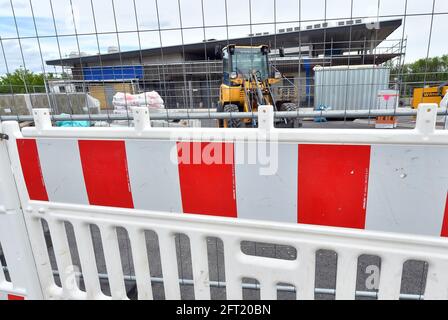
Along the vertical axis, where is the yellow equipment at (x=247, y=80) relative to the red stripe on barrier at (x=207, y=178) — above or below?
above

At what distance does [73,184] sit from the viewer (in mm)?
1760

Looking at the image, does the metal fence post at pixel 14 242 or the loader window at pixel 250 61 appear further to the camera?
the loader window at pixel 250 61

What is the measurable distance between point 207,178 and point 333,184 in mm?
638

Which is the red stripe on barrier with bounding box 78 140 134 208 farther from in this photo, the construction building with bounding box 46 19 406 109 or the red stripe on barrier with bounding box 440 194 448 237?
the red stripe on barrier with bounding box 440 194 448 237

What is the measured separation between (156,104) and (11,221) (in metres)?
2.15

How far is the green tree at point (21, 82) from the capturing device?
306 cm

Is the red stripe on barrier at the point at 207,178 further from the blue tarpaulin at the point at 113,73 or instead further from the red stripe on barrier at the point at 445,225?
the blue tarpaulin at the point at 113,73

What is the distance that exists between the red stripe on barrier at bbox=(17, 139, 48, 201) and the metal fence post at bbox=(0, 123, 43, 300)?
20cm

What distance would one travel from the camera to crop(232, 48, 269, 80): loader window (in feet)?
24.5

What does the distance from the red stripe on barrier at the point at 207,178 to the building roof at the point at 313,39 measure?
5.02 feet

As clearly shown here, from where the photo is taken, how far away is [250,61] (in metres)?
7.93

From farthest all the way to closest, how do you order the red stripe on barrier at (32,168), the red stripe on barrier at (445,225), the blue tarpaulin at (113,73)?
the blue tarpaulin at (113,73), the red stripe on barrier at (32,168), the red stripe on barrier at (445,225)

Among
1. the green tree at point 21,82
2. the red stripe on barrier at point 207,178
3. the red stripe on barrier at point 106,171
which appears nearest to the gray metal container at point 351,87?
the red stripe on barrier at point 207,178

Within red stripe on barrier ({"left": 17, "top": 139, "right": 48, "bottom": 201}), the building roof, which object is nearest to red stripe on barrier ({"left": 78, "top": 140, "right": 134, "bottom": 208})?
red stripe on barrier ({"left": 17, "top": 139, "right": 48, "bottom": 201})
